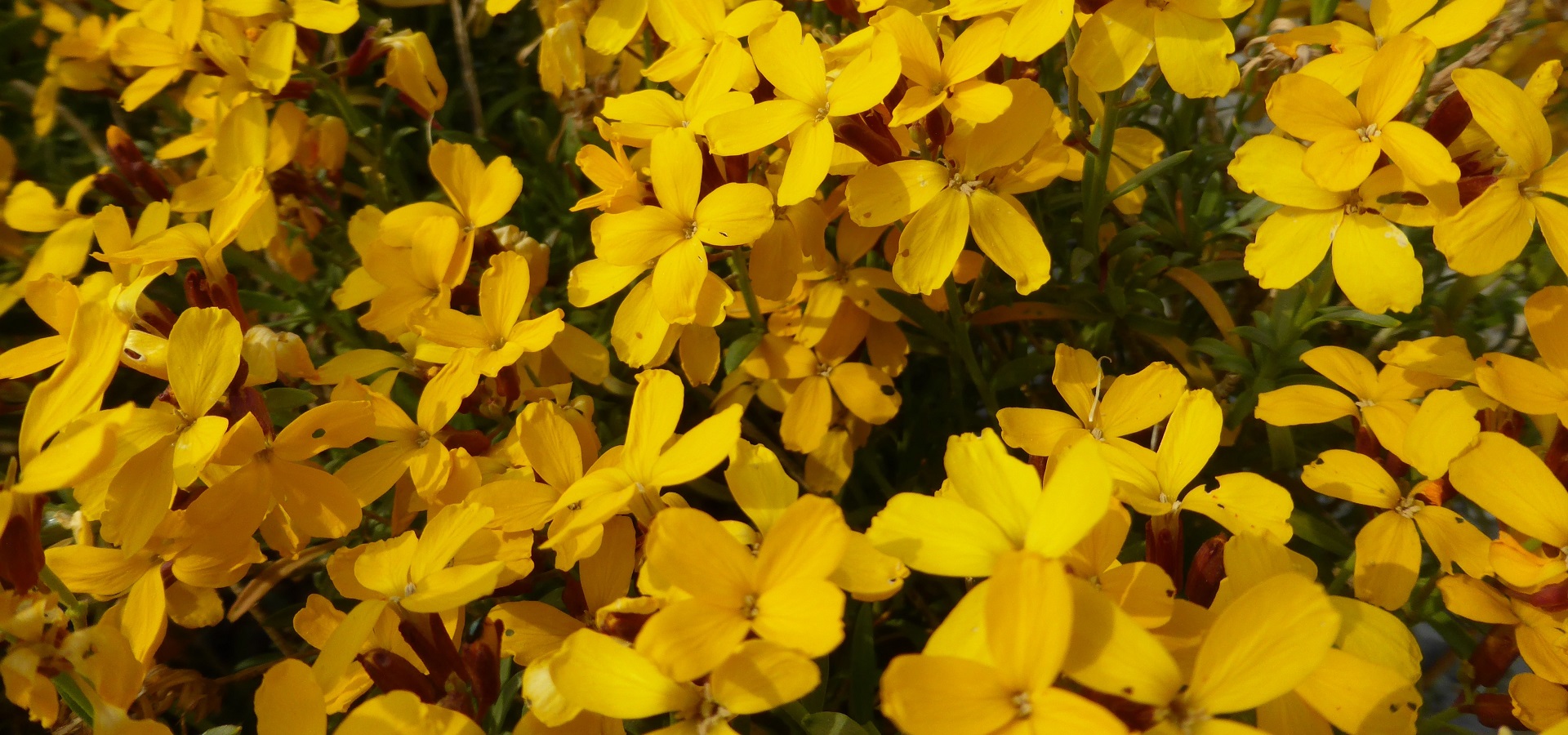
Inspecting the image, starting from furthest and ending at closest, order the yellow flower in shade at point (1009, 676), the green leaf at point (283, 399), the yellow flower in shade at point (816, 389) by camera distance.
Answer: the yellow flower in shade at point (816, 389) → the green leaf at point (283, 399) → the yellow flower in shade at point (1009, 676)

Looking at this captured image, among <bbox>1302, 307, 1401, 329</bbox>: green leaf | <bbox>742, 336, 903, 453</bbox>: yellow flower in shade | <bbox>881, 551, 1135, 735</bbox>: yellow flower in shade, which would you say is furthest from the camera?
<bbox>742, 336, 903, 453</bbox>: yellow flower in shade

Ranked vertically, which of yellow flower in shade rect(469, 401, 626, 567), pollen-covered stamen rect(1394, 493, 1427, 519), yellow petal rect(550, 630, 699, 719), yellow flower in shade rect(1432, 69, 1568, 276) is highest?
yellow flower in shade rect(1432, 69, 1568, 276)

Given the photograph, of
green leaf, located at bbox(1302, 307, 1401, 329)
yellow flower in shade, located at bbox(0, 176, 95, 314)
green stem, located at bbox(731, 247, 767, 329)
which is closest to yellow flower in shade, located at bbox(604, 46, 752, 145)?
green stem, located at bbox(731, 247, 767, 329)

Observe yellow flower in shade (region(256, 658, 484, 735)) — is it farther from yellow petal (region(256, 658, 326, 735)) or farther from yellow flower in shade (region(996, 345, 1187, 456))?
yellow flower in shade (region(996, 345, 1187, 456))

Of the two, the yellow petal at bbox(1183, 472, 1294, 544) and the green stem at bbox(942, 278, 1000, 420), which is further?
the green stem at bbox(942, 278, 1000, 420)

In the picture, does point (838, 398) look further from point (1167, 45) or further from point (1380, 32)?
point (1380, 32)

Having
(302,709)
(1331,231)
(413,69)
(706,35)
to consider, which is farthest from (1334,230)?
(413,69)

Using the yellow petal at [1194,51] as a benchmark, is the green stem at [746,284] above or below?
below

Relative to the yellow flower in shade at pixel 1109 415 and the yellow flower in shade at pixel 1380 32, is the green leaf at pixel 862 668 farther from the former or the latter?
the yellow flower in shade at pixel 1380 32

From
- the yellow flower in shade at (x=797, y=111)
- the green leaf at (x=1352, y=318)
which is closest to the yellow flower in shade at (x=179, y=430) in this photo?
the yellow flower in shade at (x=797, y=111)
